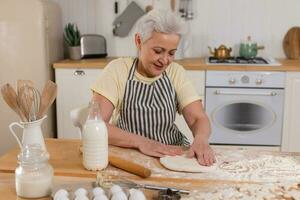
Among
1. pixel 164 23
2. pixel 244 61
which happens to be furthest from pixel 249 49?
pixel 164 23

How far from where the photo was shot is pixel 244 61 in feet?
10.4

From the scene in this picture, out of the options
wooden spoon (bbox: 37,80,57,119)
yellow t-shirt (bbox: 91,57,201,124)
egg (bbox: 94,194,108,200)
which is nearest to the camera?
egg (bbox: 94,194,108,200)

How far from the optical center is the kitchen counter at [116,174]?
122 centimetres

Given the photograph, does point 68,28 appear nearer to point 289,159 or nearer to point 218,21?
point 218,21

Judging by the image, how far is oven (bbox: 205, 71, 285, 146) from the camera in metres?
2.97

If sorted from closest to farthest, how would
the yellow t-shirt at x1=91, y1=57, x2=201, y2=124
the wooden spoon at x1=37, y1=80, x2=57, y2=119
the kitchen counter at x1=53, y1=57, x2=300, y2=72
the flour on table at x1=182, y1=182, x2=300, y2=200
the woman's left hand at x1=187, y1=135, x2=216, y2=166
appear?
the flour on table at x1=182, y1=182, x2=300, y2=200, the wooden spoon at x1=37, y1=80, x2=57, y2=119, the woman's left hand at x1=187, y1=135, x2=216, y2=166, the yellow t-shirt at x1=91, y1=57, x2=201, y2=124, the kitchen counter at x1=53, y1=57, x2=300, y2=72

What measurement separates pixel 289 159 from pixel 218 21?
7.21 feet

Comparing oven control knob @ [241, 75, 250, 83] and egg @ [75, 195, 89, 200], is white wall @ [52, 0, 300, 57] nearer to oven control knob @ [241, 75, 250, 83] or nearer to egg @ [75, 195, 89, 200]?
oven control knob @ [241, 75, 250, 83]

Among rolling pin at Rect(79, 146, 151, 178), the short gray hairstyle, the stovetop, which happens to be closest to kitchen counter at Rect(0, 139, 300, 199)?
rolling pin at Rect(79, 146, 151, 178)

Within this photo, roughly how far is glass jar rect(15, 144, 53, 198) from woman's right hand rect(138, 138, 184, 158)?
0.46 meters

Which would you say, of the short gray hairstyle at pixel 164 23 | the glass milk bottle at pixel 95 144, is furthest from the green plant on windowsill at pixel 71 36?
the glass milk bottle at pixel 95 144

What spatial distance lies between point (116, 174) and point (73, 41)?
2267mm

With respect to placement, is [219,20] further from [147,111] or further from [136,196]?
[136,196]

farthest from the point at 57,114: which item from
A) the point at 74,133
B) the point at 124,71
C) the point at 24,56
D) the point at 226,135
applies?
the point at 124,71
